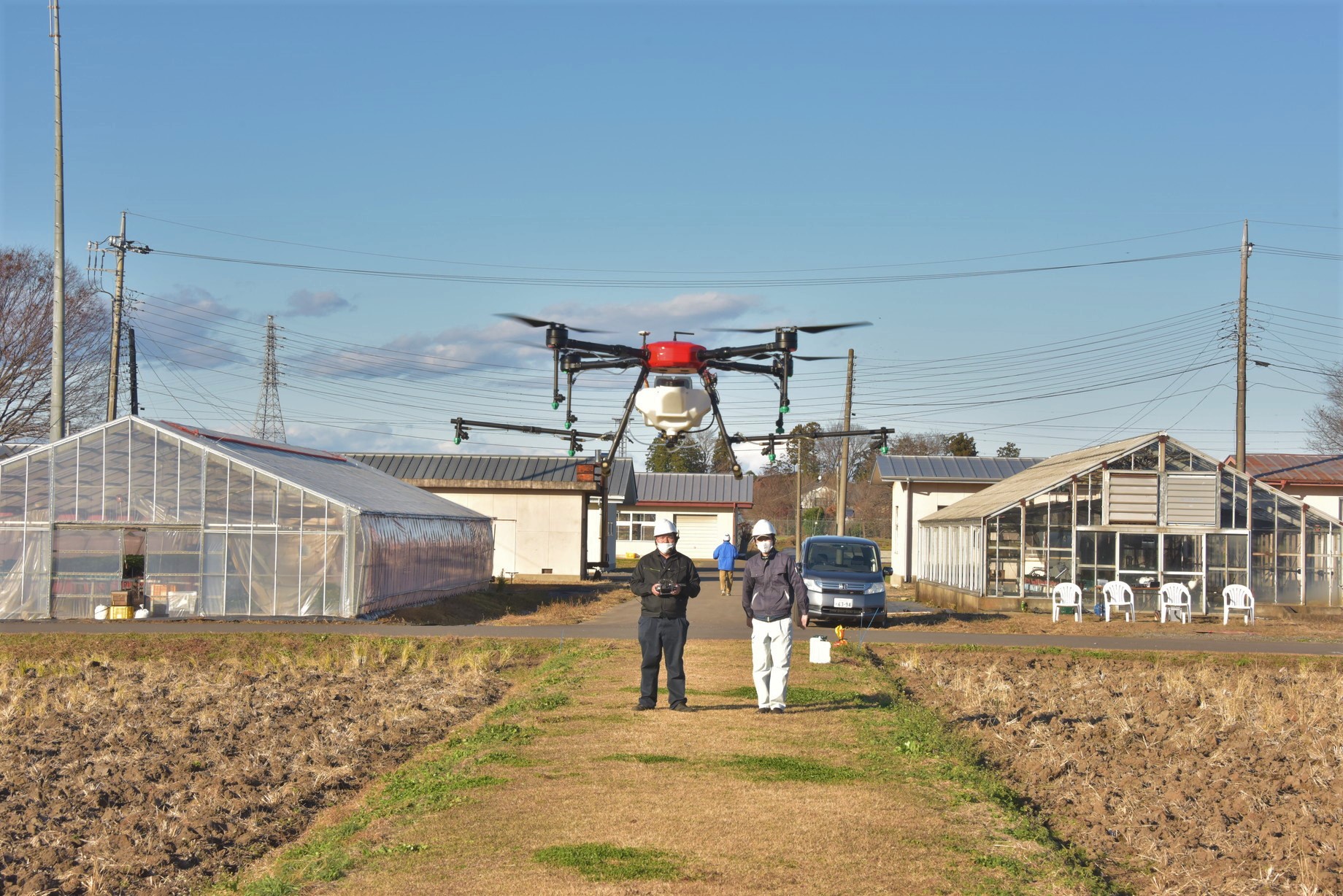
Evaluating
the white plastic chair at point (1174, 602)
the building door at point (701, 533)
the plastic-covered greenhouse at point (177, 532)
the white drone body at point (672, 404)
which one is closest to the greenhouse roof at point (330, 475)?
the plastic-covered greenhouse at point (177, 532)

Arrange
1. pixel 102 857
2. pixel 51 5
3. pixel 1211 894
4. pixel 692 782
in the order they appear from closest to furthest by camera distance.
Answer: pixel 1211 894, pixel 102 857, pixel 692 782, pixel 51 5

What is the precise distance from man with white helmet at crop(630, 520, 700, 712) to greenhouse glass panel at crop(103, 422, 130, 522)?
17037 mm

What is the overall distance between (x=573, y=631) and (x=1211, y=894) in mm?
16628

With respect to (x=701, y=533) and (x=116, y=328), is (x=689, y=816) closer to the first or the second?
(x=116, y=328)

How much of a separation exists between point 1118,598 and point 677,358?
40.9ft

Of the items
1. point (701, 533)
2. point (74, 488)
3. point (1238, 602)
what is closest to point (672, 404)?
point (74, 488)

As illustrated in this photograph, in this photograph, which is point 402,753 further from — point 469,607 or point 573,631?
point 469,607

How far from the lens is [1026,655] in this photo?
20.2m

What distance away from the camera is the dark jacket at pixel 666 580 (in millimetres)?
12055

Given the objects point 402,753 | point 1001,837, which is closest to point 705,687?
point 402,753

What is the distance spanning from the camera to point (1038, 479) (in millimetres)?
33438

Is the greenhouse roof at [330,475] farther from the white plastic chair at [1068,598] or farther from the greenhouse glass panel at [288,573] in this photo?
the white plastic chair at [1068,598]

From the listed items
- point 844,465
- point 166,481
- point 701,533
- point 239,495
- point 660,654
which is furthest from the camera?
point 701,533

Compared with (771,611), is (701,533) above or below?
below
